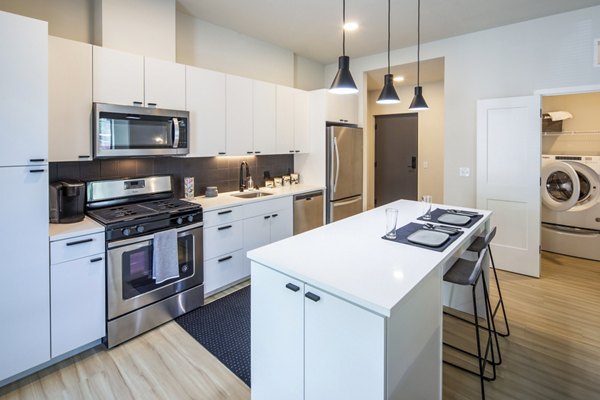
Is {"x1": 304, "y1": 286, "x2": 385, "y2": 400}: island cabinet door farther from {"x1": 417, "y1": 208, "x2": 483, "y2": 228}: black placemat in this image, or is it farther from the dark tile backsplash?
the dark tile backsplash

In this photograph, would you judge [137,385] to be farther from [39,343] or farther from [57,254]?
[57,254]

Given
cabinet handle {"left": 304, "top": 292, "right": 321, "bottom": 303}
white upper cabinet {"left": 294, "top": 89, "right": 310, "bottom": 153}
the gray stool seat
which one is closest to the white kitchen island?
cabinet handle {"left": 304, "top": 292, "right": 321, "bottom": 303}

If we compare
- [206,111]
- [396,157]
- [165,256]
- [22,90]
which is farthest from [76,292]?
[396,157]

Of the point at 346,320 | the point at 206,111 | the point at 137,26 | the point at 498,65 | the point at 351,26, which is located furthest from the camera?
the point at 498,65

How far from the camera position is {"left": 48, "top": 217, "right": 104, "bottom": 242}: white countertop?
6.99 ft

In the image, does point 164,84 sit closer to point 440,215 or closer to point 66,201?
point 66,201

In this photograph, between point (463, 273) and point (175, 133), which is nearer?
point (463, 273)

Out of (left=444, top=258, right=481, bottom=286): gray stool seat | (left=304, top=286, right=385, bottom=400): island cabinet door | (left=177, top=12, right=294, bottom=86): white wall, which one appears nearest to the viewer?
(left=304, top=286, right=385, bottom=400): island cabinet door

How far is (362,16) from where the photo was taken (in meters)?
3.51

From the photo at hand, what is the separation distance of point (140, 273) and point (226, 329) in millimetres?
819

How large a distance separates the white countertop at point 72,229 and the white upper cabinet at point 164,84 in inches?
44.9

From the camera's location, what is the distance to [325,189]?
14.8ft

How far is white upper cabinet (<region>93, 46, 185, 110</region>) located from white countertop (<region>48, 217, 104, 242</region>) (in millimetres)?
969

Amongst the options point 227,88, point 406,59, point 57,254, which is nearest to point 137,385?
point 57,254
